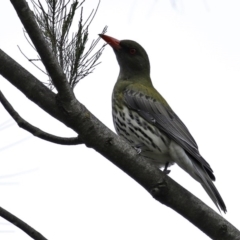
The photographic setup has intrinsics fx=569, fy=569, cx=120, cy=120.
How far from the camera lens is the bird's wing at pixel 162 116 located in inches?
152

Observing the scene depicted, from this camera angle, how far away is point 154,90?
4.75m

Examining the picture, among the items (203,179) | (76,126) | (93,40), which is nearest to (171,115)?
(203,179)

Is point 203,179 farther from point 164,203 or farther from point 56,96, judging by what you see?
point 56,96

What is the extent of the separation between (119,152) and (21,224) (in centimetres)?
52

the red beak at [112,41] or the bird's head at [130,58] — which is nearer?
the red beak at [112,41]

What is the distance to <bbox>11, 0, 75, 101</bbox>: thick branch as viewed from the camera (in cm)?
221

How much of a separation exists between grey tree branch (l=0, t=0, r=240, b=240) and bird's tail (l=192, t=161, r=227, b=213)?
0.61 meters

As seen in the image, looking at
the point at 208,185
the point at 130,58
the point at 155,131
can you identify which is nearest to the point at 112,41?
the point at 130,58

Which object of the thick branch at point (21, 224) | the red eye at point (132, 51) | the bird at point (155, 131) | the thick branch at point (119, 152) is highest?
the red eye at point (132, 51)

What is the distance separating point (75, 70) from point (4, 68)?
387 millimetres

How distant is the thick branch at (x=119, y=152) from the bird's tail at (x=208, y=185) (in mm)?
609

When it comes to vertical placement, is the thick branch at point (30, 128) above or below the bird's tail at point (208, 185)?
below

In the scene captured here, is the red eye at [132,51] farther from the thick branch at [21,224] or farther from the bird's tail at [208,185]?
the thick branch at [21,224]

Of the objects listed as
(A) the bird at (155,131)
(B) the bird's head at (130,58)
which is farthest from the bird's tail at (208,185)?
(B) the bird's head at (130,58)
